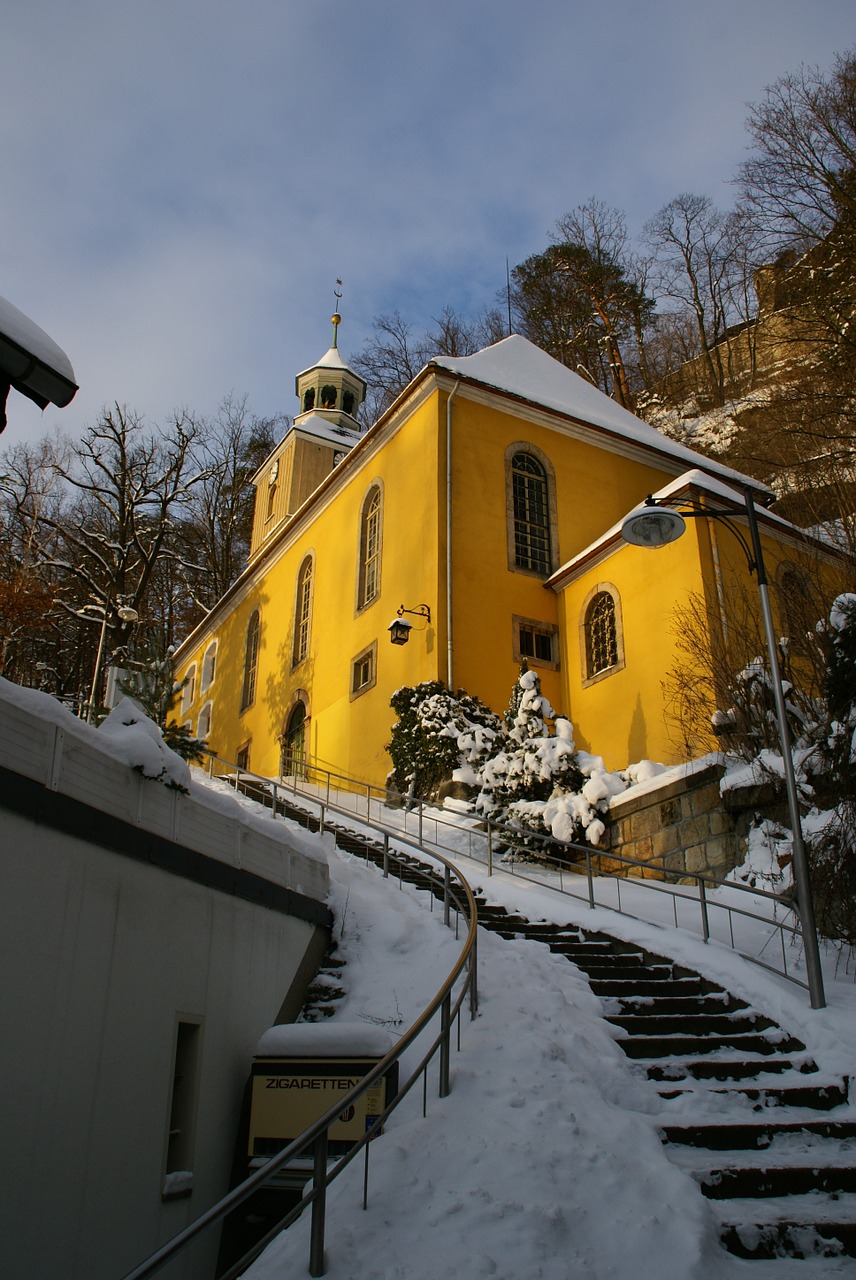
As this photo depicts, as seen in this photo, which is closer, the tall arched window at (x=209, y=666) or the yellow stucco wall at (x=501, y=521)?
the yellow stucco wall at (x=501, y=521)

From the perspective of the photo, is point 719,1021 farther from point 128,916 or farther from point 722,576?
point 722,576

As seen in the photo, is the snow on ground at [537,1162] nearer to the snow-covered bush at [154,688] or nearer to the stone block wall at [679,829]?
the stone block wall at [679,829]

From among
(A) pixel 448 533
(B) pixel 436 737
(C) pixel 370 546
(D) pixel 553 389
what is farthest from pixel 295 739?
(D) pixel 553 389

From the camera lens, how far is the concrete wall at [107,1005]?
585 centimetres

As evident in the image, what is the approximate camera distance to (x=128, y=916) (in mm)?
7152

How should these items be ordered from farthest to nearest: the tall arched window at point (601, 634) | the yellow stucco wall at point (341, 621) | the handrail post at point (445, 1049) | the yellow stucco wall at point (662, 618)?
the yellow stucco wall at point (341, 621)
the tall arched window at point (601, 634)
the yellow stucco wall at point (662, 618)
the handrail post at point (445, 1049)

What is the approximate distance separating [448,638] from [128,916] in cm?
1301

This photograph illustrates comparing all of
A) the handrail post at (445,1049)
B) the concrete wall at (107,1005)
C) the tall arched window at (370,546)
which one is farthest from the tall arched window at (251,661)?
the handrail post at (445,1049)

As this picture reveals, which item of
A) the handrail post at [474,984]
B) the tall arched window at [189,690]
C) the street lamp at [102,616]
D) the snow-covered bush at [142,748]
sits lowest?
the handrail post at [474,984]

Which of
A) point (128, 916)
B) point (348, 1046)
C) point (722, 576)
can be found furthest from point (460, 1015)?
point (722, 576)

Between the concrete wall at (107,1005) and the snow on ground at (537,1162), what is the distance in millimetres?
1591

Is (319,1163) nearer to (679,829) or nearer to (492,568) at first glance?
(679,829)

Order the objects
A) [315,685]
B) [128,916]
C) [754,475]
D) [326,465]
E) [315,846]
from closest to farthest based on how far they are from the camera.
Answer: [128,916]
[315,846]
[315,685]
[754,475]
[326,465]

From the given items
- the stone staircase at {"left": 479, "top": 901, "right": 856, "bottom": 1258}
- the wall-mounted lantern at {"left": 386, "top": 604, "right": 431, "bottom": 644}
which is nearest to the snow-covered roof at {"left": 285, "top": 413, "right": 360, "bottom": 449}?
the wall-mounted lantern at {"left": 386, "top": 604, "right": 431, "bottom": 644}
